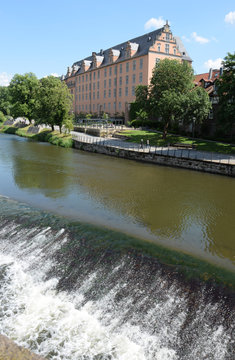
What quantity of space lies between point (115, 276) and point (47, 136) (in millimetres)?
44365

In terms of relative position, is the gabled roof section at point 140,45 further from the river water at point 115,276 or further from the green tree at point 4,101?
→ the river water at point 115,276

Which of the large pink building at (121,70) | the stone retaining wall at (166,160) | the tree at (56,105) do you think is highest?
the large pink building at (121,70)

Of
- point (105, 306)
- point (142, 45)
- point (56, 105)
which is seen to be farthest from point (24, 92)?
point (105, 306)

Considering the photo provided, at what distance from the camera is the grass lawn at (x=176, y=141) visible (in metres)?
35.2

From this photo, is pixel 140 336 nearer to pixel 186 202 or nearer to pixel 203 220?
pixel 203 220

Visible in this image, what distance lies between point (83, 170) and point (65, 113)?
25866 mm

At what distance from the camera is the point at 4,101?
11200cm

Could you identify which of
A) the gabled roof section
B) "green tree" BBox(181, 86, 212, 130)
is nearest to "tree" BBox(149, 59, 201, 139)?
"green tree" BBox(181, 86, 212, 130)

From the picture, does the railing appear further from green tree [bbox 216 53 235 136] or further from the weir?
the weir

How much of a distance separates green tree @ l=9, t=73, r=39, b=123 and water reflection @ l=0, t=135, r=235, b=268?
1669 inches

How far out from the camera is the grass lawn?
115 feet

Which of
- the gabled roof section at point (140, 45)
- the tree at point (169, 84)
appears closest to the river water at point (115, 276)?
the tree at point (169, 84)

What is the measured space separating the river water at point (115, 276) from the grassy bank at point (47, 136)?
2630 centimetres

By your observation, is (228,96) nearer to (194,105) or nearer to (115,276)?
(194,105)
